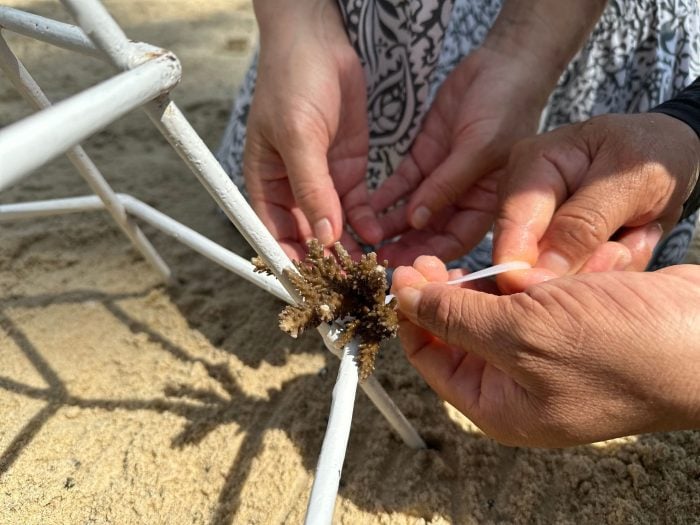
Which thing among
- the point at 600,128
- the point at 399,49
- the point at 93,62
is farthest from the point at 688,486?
the point at 93,62

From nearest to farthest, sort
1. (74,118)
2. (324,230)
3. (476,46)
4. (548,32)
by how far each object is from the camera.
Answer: (74,118), (324,230), (548,32), (476,46)

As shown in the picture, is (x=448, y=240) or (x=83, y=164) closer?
(x=83, y=164)

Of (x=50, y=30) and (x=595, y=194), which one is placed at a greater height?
(x=50, y=30)

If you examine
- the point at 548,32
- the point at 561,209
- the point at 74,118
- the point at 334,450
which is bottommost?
the point at 334,450

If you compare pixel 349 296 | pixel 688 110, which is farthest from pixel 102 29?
pixel 688 110

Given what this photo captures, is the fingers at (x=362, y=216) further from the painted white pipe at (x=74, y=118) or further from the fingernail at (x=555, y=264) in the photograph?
the painted white pipe at (x=74, y=118)

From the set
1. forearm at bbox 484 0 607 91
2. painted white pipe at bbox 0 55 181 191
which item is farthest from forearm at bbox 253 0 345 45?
painted white pipe at bbox 0 55 181 191

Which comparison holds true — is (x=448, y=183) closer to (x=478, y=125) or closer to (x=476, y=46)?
(x=478, y=125)
